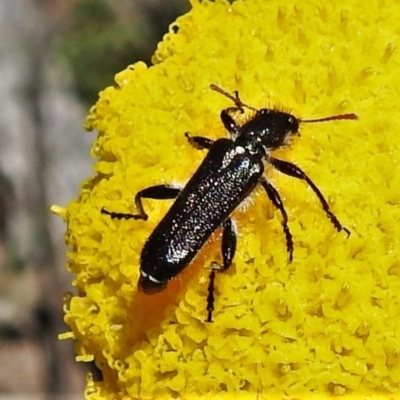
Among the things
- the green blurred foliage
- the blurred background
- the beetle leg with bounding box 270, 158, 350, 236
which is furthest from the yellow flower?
the green blurred foliage

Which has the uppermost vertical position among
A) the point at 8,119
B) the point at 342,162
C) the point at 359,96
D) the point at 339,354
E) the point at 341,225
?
the point at 8,119

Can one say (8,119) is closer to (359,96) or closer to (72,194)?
(72,194)

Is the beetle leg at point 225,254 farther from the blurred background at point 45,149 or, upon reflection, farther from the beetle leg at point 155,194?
the blurred background at point 45,149

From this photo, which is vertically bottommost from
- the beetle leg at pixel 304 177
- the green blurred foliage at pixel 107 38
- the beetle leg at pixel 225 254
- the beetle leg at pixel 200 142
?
the beetle leg at pixel 225 254

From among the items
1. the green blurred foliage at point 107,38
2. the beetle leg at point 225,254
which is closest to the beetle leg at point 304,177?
the beetle leg at point 225,254

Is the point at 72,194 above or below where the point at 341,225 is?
above

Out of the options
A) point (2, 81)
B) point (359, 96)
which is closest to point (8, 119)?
point (2, 81)

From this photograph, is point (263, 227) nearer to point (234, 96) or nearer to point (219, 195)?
point (219, 195)
